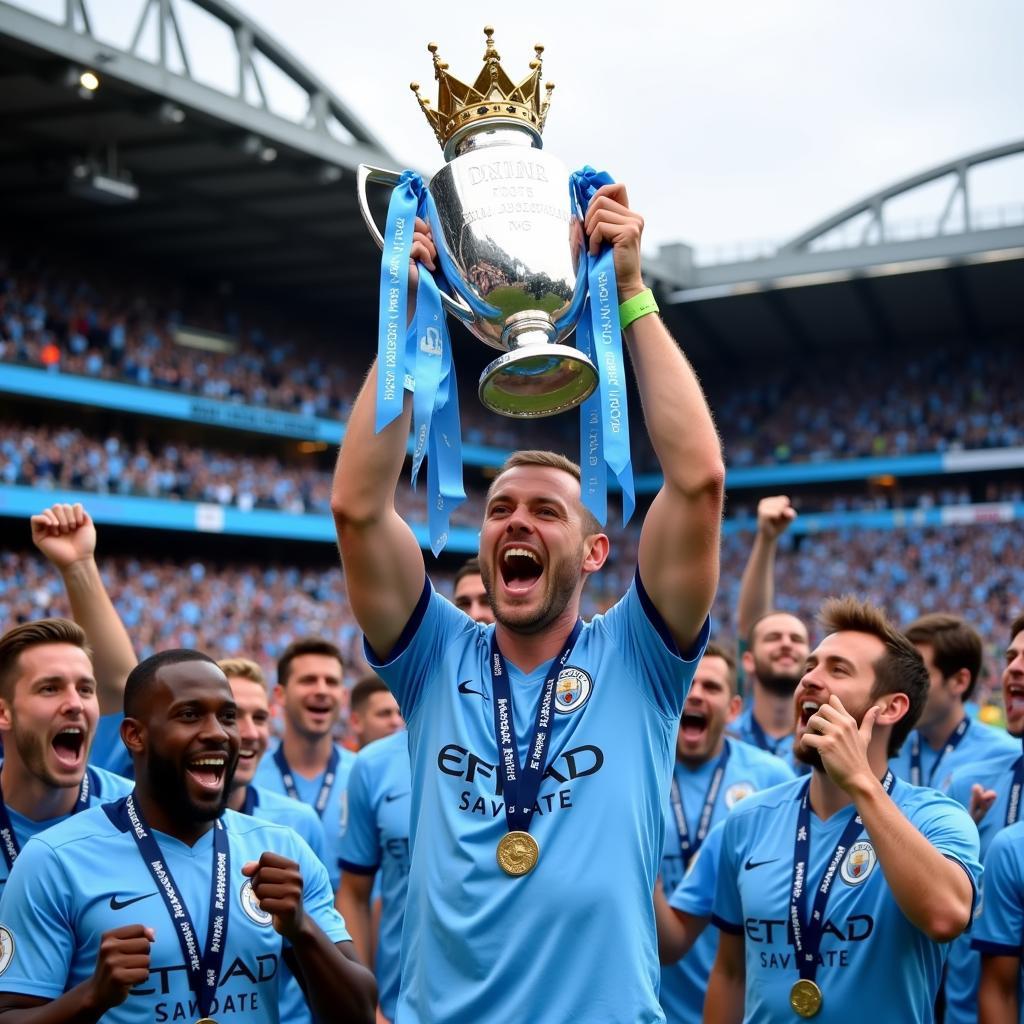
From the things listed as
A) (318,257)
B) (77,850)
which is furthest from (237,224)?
(77,850)

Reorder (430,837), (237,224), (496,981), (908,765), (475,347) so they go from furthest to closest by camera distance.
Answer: (475,347) → (237,224) → (908,765) → (430,837) → (496,981)

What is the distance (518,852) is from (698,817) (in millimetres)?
2769

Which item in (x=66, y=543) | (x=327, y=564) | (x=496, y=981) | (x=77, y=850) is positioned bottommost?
(x=496, y=981)

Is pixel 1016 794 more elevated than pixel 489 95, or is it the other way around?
pixel 489 95

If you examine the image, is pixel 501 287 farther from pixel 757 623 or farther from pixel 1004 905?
pixel 757 623

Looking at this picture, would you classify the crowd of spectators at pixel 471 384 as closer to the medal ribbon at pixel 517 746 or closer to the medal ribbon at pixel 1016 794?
the medal ribbon at pixel 1016 794

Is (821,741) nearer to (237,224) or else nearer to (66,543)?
(66,543)

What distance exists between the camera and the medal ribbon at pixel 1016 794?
475 cm

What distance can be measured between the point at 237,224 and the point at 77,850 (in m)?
25.8

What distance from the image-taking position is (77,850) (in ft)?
10.7

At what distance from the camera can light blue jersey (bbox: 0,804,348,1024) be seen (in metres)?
3.13

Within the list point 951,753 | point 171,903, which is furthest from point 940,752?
point 171,903

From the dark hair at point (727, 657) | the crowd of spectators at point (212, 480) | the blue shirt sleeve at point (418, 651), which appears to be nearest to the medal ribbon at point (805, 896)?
the blue shirt sleeve at point (418, 651)

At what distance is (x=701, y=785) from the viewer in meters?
5.52
